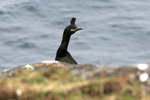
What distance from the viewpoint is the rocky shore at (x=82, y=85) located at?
23.2ft

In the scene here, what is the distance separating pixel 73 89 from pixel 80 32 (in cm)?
1889

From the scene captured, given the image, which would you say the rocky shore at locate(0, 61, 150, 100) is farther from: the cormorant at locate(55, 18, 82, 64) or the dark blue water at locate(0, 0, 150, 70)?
the dark blue water at locate(0, 0, 150, 70)

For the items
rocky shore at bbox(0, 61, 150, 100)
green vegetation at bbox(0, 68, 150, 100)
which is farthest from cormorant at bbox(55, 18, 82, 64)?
green vegetation at bbox(0, 68, 150, 100)

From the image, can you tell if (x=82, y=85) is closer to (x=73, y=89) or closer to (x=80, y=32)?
(x=73, y=89)

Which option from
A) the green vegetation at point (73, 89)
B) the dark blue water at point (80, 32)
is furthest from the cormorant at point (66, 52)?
the dark blue water at point (80, 32)

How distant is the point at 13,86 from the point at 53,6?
70.4 ft

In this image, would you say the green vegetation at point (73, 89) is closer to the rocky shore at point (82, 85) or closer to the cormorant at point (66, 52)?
the rocky shore at point (82, 85)

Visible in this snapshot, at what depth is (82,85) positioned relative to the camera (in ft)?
23.7

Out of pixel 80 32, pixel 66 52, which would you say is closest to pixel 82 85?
pixel 66 52

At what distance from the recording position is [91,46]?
23719 mm

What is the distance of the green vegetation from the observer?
23.1 feet

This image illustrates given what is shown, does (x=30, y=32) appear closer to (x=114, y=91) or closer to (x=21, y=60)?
(x=21, y=60)

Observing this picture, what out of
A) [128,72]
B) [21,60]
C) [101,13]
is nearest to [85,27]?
[101,13]

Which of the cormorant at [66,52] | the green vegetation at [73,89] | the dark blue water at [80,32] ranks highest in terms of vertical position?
the green vegetation at [73,89]
